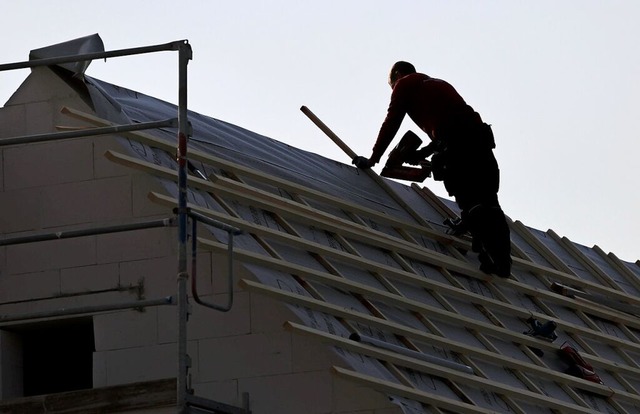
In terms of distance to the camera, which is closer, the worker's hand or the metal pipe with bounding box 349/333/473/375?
the metal pipe with bounding box 349/333/473/375

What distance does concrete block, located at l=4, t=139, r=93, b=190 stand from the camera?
32.1 ft

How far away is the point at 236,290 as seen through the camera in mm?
9172

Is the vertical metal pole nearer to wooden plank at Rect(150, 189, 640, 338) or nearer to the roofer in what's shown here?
wooden plank at Rect(150, 189, 640, 338)

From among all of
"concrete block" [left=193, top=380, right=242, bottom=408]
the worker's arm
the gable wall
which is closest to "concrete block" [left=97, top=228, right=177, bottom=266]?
the gable wall

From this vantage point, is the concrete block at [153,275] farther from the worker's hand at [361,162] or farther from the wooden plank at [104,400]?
the worker's hand at [361,162]

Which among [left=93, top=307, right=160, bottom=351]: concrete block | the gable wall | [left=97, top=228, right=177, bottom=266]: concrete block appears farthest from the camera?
[left=97, top=228, right=177, bottom=266]: concrete block

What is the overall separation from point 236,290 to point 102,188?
1.08 metres

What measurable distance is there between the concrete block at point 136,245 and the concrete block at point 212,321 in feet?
0.95

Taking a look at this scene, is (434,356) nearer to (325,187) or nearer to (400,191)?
(325,187)

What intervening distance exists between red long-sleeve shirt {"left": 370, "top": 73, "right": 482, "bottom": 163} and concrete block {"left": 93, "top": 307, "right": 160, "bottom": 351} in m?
3.36

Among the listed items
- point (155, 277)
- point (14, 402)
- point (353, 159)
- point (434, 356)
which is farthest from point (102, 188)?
point (353, 159)

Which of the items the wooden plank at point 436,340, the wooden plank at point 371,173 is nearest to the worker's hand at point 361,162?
the wooden plank at point 371,173

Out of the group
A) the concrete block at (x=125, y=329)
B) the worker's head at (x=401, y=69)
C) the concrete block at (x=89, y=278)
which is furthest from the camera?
the worker's head at (x=401, y=69)

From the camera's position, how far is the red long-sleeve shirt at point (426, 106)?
12133 mm
